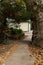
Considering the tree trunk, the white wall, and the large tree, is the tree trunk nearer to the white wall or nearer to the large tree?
the large tree

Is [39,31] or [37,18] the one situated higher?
[37,18]

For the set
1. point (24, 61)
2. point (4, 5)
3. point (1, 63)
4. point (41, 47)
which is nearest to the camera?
point (1, 63)

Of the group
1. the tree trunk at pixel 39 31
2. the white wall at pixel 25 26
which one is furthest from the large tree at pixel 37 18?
the white wall at pixel 25 26

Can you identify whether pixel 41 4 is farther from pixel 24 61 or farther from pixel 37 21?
pixel 24 61

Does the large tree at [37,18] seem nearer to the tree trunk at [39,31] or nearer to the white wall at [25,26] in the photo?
the tree trunk at [39,31]

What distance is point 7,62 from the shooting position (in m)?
9.75

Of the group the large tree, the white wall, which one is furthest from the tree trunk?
the white wall

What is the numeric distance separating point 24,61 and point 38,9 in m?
6.42

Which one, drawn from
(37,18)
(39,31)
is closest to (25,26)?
(39,31)

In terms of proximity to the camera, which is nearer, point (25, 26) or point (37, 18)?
point (37, 18)

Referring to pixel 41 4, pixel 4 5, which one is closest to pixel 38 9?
pixel 41 4

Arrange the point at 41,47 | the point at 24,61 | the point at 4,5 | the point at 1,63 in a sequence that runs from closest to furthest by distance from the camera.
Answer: the point at 1,63 < the point at 24,61 < the point at 4,5 < the point at 41,47

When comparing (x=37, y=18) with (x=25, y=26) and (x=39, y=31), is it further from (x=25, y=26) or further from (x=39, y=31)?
(x=25, y=26)

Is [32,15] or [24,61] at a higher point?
[32,15]
